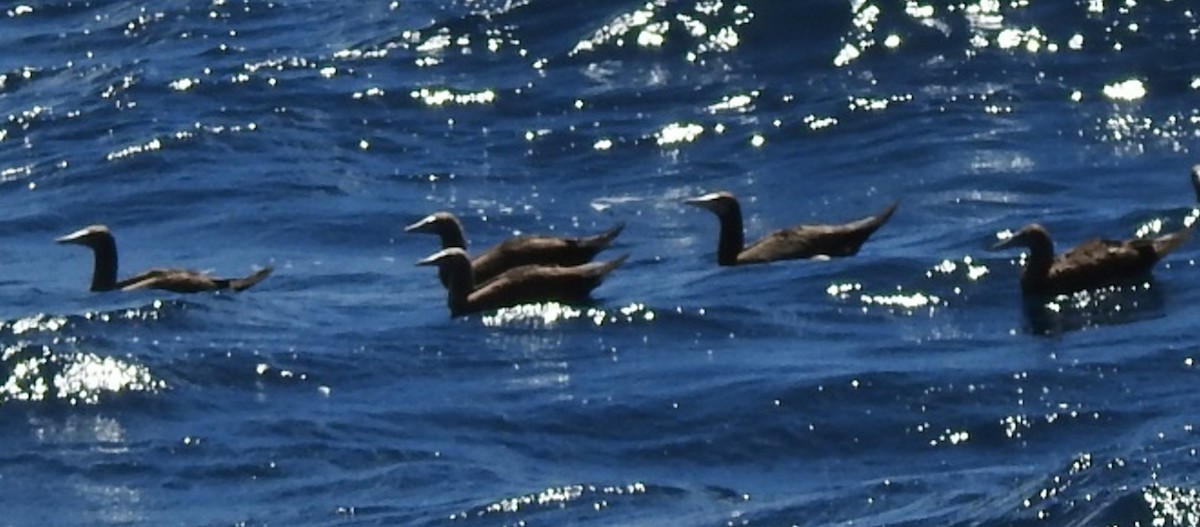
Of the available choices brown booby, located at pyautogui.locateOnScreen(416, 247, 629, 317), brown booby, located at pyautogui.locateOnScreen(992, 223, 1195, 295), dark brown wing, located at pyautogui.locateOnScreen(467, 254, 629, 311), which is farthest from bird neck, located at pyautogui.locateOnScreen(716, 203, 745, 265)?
brown booby, located at pyautogui.locateOnScreen(992, 223, 1195, 295)

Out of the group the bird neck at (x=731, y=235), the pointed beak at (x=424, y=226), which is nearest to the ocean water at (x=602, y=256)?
the bird neck at (x=731, y=235)

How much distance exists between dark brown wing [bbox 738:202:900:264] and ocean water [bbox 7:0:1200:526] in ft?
0.73

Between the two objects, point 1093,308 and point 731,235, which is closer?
point 1093,308

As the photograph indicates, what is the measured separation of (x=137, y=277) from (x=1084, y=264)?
19.6 ft

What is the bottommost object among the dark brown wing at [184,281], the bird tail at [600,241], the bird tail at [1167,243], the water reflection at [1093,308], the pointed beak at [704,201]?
the water reflection at [1093,308]

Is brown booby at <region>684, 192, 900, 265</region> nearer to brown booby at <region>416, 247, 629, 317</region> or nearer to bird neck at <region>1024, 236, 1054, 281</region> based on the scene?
brown booby at <region>416, 247, 629, 317</region>

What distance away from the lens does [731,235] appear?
72.9 feet

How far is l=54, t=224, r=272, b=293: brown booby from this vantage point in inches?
850

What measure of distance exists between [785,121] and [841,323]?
7.08 meters

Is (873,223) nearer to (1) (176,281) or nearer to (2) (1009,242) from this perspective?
(2) (1009,242)

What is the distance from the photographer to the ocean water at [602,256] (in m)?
16.5

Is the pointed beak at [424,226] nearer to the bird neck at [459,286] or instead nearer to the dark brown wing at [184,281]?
the dark brown wing at [184,281]

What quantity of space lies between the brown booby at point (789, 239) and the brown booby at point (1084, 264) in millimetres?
1617

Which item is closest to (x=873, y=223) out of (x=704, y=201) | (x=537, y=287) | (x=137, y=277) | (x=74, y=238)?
(x=704, y=201)
